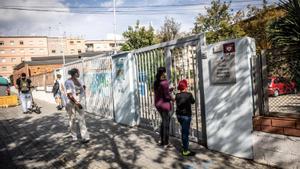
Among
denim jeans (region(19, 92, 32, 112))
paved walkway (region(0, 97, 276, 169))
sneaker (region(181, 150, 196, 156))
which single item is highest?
denim jeans (region(19, 92, 32, 112))

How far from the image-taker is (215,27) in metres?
27.5

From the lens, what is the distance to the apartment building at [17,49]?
81562 mm

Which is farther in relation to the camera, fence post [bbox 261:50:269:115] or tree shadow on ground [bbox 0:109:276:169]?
tree shadow on ground [bbox 0:109:276:169]

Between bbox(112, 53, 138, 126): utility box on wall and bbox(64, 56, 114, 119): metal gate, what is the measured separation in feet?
2.12

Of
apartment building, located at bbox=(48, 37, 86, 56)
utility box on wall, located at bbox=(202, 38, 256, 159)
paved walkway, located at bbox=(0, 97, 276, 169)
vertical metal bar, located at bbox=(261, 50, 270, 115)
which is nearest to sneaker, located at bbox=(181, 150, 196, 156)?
paved walkway, located at bbox=(0, 97, 276, 169)

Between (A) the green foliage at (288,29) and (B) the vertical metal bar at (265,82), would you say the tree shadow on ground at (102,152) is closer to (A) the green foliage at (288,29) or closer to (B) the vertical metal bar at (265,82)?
(B) the vertical metal bar at (265,82)

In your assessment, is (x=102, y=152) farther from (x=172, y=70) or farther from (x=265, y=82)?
(x=265, y=82)

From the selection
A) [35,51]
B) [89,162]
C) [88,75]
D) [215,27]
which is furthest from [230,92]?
[35,51]

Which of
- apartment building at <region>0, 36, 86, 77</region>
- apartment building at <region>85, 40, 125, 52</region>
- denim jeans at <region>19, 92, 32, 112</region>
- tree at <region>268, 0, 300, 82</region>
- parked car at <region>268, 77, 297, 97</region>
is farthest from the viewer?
apartment building at <region>85, 40, 125, 52</region>

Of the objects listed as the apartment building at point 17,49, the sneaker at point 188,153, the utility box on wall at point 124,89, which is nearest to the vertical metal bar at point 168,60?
the utility box on wall at point 124,89

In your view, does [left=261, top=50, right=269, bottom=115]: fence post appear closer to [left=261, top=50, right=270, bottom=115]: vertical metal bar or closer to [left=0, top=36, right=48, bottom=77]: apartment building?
[left=261, top=50, right=270, bottom=115]: vertical metal bar

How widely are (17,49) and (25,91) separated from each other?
77524mm

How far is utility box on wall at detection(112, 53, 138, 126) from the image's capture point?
8.75 metres

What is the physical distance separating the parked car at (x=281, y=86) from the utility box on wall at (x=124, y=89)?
181 inches
